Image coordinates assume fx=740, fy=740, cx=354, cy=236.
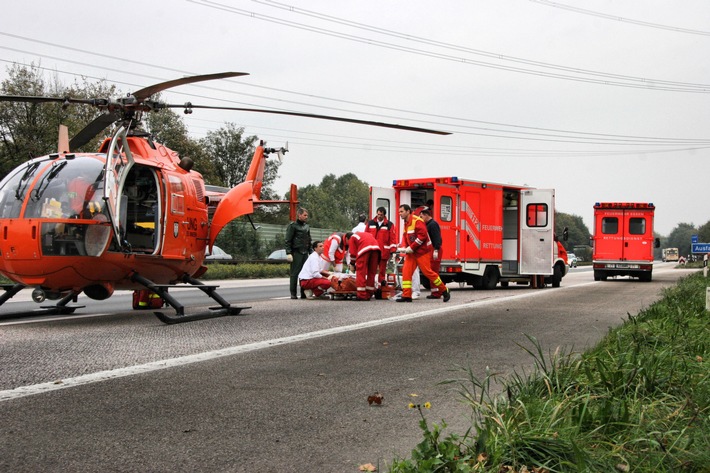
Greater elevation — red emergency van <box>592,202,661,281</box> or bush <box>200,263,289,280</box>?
red emergency van <box>592,202,661,281</box>

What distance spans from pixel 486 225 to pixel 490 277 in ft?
5.26

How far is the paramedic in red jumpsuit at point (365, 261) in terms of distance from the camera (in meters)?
15.5

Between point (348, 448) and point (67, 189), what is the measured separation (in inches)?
281

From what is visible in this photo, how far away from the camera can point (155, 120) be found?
49.1m

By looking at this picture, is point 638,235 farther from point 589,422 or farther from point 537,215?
point 589,422

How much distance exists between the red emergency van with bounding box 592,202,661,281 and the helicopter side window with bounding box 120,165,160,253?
A: 75.8 ft

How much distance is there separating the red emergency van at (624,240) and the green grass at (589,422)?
1040 inches

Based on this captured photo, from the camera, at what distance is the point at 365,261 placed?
1555cm

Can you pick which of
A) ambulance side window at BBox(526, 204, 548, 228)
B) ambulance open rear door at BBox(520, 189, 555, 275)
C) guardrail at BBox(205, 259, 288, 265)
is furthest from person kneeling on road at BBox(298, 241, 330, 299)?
guardrail at BBox(205, 259, 288, 265)

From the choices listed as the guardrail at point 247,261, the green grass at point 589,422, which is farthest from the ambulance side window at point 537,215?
the green grass at point 589,422

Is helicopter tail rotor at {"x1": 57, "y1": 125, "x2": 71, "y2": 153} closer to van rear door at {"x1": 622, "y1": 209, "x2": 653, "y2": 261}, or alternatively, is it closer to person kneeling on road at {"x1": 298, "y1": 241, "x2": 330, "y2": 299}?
person kneeling on road at {"x1": 298, "y1": 241, "x2": 330, "y2": 299}

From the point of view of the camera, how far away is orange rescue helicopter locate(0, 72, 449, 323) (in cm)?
962

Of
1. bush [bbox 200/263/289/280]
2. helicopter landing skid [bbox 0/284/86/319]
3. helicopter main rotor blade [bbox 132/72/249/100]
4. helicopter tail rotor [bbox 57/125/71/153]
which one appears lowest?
bush [bbox 200/263/289/280]

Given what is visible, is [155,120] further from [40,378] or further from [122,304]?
[40,378]
